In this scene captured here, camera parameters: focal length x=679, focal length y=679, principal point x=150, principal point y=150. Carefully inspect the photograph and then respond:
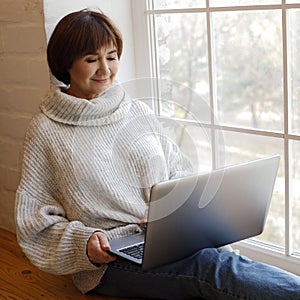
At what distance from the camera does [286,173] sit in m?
1.95

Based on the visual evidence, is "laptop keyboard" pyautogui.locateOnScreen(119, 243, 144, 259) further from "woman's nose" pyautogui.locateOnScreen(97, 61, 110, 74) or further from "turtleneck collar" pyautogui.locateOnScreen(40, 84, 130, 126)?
"woman's nose" pyautogui.locateOnScreen(97, 61, 110, 74)

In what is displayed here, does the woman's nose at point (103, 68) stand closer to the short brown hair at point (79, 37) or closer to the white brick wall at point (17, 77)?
the short brown hair at point (79, 37)

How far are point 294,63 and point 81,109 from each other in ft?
1.97

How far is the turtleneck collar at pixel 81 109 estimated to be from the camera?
1888 millimetres

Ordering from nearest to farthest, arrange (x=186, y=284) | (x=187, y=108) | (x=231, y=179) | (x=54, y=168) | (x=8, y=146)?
1. (x=231, y=179)
2. (x=186, y=284)
3. (x=54, y=168)
4. (x=187, y=108)
5. (x=8, y=146)

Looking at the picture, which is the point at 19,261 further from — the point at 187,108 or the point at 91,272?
the point at 187,108

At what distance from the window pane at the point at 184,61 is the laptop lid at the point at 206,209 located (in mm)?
501

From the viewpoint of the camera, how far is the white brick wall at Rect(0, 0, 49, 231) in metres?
2.20

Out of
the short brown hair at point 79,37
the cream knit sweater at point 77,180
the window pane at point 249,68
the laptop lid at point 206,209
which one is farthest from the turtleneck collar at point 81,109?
the laptop lid at point 206,209

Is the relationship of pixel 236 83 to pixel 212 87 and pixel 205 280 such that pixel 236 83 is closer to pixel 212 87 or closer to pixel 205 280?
pixel 212 87

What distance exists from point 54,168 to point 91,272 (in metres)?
0.31

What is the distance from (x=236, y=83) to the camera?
6.69ft

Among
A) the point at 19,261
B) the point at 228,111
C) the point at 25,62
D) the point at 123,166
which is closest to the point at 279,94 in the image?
the point at 228,111

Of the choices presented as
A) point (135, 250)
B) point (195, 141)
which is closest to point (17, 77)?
point (195, 141)
